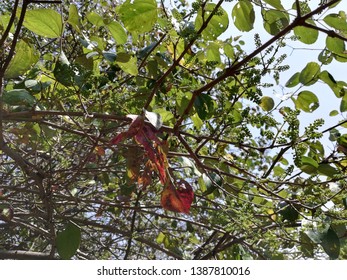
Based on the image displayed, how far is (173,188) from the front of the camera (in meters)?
1.10

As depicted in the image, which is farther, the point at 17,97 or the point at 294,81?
the point at 294,81

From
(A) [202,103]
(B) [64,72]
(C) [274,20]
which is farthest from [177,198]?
(C) [274,20]

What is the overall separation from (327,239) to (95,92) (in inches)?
25.9

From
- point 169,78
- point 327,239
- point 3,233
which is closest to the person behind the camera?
point 327,239

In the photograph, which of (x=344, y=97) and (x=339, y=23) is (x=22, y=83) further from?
(x=344, y=97)

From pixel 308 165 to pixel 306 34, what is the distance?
35cm

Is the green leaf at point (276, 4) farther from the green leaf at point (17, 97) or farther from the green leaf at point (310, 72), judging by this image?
the green leaf at point (17, 97)

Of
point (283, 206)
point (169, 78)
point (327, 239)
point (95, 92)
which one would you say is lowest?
point (327, 239)

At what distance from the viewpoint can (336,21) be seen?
1.03 meters

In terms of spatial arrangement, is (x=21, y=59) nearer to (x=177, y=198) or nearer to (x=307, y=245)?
(x=177, y=198)

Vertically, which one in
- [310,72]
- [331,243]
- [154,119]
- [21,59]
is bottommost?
[331,243]

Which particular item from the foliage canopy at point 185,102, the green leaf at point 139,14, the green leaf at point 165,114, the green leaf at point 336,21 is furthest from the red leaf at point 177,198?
the green leaf at point 336,21

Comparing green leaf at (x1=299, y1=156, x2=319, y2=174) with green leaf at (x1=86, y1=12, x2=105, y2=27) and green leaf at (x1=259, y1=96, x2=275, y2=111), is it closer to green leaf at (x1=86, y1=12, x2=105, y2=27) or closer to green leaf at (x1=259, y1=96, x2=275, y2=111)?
green leaf at (x1=259, y1=96, x2=275, y2=111)

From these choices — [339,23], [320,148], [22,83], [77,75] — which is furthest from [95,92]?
[320,148]
